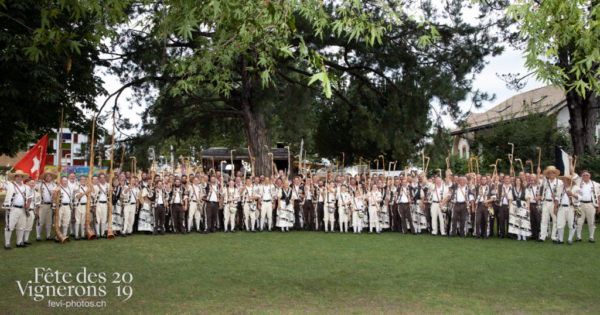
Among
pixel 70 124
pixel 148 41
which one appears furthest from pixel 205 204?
pixel 70 124

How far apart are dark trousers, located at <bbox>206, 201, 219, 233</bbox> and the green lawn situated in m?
1.81

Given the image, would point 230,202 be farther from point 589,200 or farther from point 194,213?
point 589,200

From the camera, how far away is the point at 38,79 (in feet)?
49.2

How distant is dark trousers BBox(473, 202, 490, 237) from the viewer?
1362 cm

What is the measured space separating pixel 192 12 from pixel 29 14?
11.8m

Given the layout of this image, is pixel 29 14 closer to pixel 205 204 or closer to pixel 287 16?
pixel 205 204

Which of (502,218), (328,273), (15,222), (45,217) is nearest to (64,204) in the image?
(45,217)

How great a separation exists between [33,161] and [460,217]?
11.8 m

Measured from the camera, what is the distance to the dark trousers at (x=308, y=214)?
15.8 m

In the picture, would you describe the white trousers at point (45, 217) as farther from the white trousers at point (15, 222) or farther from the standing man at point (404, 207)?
the standing man at point (404, 207)

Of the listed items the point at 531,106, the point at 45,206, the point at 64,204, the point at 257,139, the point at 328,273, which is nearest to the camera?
the point at 328,273

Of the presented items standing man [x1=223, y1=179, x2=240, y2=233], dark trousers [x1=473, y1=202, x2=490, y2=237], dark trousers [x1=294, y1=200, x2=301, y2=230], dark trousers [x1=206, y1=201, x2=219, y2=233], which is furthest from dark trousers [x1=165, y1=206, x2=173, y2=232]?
dark trousers [x1=473, y1=202, x2=490, y2=237]

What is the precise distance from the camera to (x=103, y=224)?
13.4m

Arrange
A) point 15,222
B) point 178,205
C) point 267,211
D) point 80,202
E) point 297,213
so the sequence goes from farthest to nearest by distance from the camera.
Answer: point 297,213
point 267,211
point 178,205
point 80,202
point 15,222
